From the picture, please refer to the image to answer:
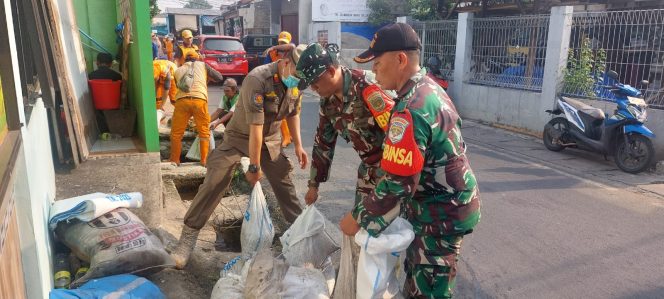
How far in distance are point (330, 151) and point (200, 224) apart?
113 centimetres

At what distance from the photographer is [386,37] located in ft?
7.01

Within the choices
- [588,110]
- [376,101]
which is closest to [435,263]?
[376,101]

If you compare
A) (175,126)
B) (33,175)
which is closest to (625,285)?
(33,175)

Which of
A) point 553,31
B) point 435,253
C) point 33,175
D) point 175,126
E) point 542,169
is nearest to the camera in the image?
point 435,253

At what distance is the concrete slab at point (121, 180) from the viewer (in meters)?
3.86

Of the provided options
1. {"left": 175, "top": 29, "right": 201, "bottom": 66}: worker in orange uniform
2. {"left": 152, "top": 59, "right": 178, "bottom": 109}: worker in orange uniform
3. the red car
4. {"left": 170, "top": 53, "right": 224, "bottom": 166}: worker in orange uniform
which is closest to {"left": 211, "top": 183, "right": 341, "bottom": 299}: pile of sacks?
{"left": 170, "top": 53, "right": 224, "bottom": 166}: worker in orange uniform

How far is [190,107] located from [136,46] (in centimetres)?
102

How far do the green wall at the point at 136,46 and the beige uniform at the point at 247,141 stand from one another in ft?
5.35

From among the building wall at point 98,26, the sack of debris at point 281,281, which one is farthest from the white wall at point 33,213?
the building wall at point 98,26

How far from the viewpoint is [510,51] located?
9.62m

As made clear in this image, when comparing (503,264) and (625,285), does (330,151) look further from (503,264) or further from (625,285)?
(625,285)

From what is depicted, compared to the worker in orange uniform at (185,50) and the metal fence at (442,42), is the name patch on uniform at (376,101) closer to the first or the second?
the worker in orange uniform at (185,50)

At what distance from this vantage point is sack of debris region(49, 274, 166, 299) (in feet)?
8.25

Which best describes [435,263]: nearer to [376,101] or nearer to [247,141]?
[376,101]
